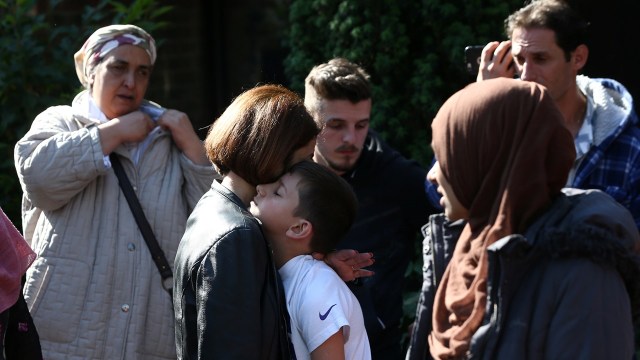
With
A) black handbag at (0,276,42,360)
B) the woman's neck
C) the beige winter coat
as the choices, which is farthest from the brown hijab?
the beige winter coat

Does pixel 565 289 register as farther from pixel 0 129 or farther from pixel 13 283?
pixel 0 129

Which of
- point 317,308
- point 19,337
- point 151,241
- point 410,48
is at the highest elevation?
point 410,48

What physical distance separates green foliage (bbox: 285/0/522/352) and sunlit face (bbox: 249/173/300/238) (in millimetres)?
2334

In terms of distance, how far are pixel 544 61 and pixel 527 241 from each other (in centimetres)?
168

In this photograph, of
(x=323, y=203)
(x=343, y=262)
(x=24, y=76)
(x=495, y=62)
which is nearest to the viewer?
(x=323, y=203)

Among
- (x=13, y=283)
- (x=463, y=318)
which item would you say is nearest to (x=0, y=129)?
(x=13, y=283)

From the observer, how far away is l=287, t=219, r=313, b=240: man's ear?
9.41ft

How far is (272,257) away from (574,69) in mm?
1810

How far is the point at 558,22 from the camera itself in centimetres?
409

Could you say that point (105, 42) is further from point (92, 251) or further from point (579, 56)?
point (579, 56)

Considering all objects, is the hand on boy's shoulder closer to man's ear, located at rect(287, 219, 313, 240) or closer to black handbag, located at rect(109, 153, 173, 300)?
man's ear, located at rect(287, 219, 313, 240)

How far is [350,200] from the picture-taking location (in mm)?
2920

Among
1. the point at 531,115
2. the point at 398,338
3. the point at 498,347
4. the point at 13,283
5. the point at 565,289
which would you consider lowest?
the point at 398,338

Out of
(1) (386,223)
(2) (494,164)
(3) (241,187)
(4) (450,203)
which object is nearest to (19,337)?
(3) (241,187)
